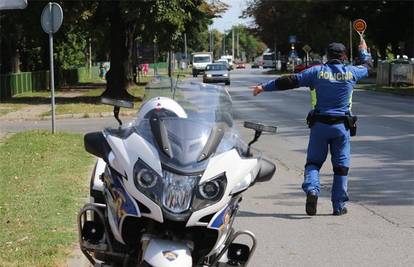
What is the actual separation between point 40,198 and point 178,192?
462 cm

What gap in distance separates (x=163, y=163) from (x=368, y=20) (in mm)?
50214

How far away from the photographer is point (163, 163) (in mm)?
3691

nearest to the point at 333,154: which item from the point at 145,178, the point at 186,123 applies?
the point at 186,123

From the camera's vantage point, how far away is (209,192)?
3.64 metres

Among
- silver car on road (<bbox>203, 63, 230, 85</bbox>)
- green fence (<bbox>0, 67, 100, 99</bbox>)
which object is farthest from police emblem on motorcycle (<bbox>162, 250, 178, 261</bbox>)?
silver car on road (<bbox>203, 63, 230, 85</bbox>)

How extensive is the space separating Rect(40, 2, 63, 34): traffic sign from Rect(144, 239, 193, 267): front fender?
12.9 m

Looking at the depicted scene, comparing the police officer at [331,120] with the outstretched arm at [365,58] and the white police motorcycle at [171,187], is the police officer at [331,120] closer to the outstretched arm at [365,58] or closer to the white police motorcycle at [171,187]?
the outstretched arm at [365,58]

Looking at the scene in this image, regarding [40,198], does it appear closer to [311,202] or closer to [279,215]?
[279,215]

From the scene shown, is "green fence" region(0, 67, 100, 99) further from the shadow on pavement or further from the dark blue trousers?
the dark blue trousers

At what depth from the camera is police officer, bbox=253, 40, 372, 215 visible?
7602 mm

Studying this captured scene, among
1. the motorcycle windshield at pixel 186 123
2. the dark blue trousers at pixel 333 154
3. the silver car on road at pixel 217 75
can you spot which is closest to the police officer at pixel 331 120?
the dark blue trousers at pixel 333 154

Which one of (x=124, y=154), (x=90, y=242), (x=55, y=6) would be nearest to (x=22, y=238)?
(x=90, y=242)

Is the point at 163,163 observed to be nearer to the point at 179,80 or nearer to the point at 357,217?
the point at 179,80

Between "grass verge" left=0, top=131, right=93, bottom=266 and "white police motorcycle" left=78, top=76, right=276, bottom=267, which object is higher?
"white police motorcycle" left=78, top=76, right=276, bottom=267
